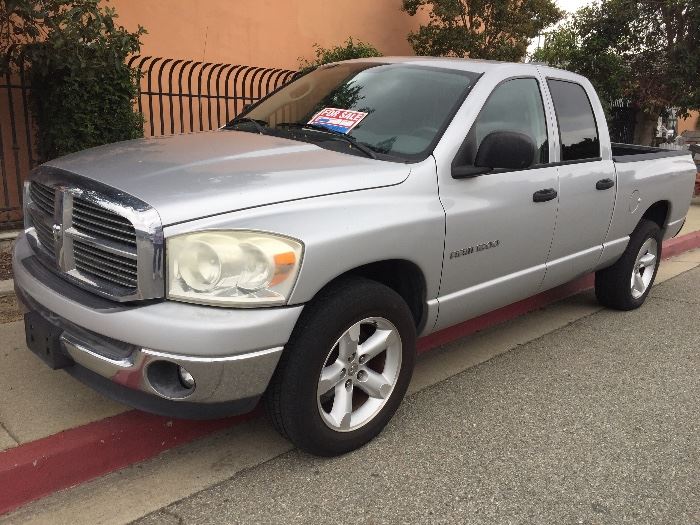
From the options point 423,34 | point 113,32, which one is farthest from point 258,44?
point 113,32

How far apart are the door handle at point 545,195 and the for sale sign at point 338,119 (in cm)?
111

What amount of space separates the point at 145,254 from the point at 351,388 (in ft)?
3.78

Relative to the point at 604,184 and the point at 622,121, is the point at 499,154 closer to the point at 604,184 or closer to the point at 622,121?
the point at 604,184

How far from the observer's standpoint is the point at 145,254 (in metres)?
2.39

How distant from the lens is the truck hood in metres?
2.53

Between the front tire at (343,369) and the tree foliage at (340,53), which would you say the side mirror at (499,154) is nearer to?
the front tire at (343,369)

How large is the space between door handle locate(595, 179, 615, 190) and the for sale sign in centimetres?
183

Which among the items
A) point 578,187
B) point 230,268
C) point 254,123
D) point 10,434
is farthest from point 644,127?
point 10,434

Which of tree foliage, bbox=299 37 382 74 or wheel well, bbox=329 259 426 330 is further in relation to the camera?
tree foliage, bbox=299 37 382 74

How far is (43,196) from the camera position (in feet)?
9.70

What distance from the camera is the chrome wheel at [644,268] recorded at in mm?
5426

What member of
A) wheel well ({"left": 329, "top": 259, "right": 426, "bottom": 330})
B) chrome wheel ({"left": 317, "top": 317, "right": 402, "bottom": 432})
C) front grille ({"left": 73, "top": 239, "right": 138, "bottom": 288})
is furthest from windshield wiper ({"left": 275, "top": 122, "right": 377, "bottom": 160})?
front grille ({"left": 73, "top": 239, "right": 138, "bottom": 288})

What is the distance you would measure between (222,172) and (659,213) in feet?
13.9

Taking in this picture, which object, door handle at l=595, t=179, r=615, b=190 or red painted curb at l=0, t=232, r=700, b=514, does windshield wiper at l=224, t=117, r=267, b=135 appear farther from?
door handle at l=595, t=179, r=615, b=190
